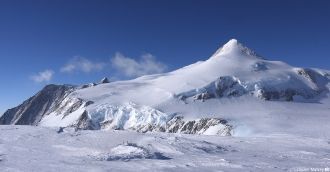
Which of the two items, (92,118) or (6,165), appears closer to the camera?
(6,165)

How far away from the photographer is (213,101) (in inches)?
5069

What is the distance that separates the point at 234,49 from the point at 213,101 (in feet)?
175

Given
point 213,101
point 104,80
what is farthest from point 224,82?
point 104,80

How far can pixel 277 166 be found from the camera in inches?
1404

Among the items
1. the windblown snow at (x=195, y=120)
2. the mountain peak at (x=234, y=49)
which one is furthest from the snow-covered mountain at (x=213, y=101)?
the mountain peak at (x=234, y=49)

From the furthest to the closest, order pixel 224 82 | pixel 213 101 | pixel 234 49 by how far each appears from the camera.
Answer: pixel 234 49, pixel 224 82, pixel 213 101

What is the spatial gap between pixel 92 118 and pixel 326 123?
191ft

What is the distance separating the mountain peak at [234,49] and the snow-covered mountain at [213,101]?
95 centimetres

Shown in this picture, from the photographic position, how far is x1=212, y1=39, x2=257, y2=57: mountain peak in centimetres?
17525

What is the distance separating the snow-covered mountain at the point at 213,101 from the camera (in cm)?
10888

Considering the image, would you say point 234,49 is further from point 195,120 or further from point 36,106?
point 36,106

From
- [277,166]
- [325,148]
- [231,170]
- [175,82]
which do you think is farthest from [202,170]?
[175,82]

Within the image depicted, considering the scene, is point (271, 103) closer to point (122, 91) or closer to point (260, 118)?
point (260, 118)

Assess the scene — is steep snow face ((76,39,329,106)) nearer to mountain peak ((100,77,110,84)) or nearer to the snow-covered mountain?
the snow-covered mountain
